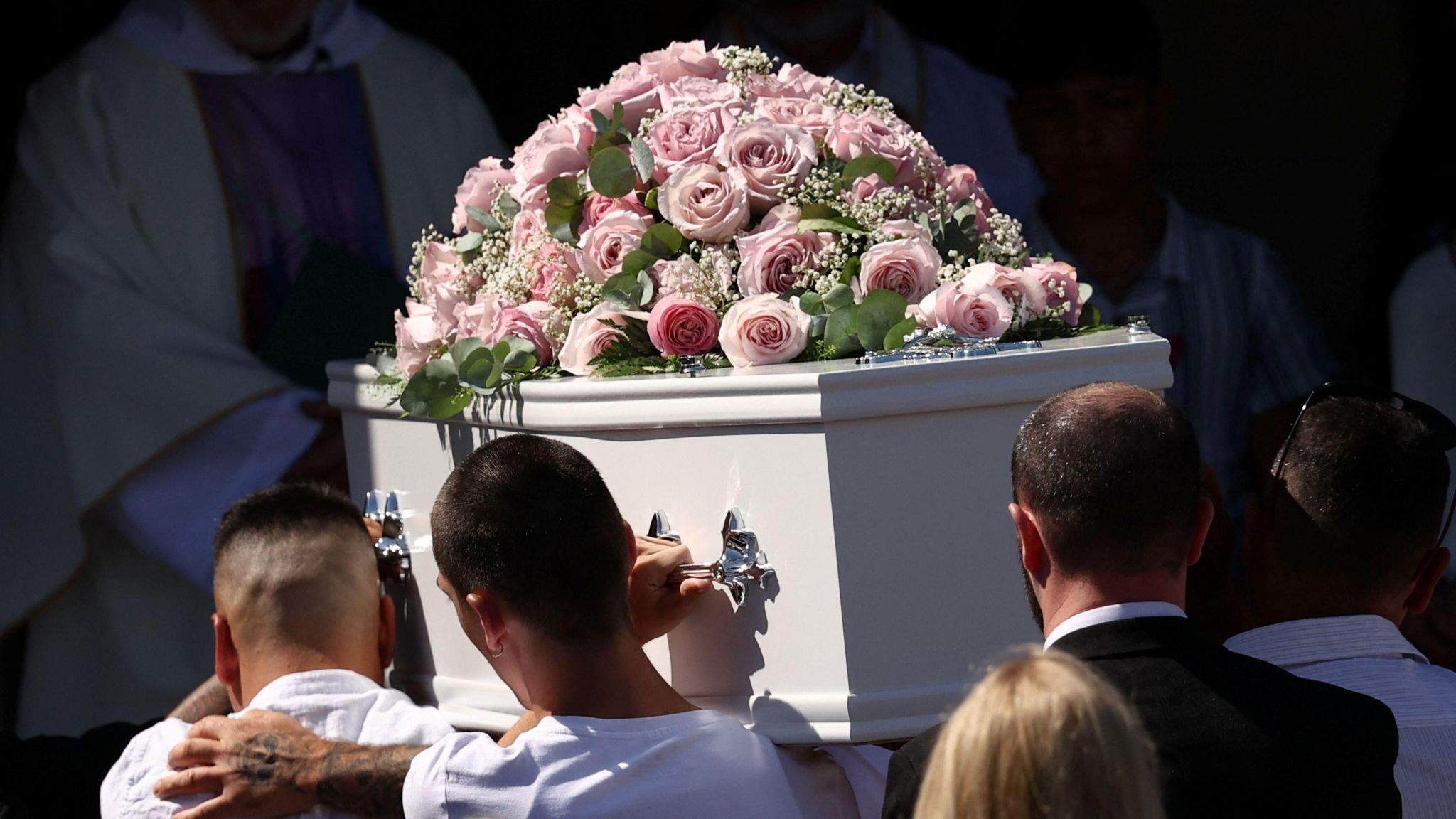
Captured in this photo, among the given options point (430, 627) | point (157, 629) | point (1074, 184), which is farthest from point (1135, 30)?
point (157, 629)

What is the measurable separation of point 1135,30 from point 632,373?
288cm

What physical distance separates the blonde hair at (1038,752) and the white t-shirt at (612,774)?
2.38 feet

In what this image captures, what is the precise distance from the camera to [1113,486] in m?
1.62

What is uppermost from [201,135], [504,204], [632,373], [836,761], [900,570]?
[201,135]

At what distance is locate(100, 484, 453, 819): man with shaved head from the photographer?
2268 mm

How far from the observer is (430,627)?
2430 millimetres

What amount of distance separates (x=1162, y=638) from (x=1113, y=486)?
17cm

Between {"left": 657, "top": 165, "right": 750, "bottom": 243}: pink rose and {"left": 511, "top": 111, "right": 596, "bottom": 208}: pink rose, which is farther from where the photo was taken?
{"left": 511, "top": 111, "right": 596, "bottom": 208}: pink rose

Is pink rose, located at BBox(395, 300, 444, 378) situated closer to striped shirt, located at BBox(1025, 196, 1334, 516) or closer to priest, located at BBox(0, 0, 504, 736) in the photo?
priest, located at BBox(0, 0, 504, 736)

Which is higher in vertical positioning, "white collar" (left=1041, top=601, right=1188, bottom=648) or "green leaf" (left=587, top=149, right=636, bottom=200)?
"green leaf" (left=587, top=149, right=636, bottom=200)

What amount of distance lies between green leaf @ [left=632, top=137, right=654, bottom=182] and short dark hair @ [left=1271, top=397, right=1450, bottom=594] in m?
0.95

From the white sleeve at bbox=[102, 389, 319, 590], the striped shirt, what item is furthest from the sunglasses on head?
the white sleeve at bbox=[102, 389, 319, 590]

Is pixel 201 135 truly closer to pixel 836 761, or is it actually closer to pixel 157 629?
pixel 157 629

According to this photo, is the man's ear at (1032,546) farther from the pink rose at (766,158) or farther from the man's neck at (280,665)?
the man's neck at (280,665)
